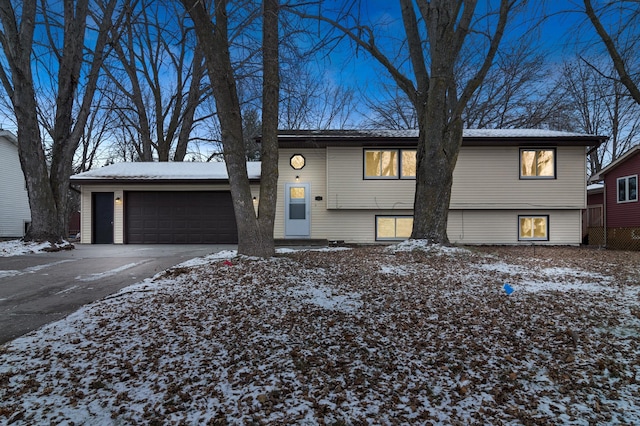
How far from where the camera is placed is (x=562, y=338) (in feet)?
9.39

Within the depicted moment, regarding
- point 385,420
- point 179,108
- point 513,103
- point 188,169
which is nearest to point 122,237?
point 188,169

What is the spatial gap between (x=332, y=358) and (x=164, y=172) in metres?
12.4

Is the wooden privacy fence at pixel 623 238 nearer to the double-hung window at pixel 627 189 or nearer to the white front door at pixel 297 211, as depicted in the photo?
the double-hung window at pixel 627 189

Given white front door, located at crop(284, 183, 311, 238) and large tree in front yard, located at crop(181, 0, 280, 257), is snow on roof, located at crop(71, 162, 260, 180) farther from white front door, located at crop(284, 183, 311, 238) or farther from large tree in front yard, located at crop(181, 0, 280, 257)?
large tree in front yard, located at crop(181, 0, 280, 257)

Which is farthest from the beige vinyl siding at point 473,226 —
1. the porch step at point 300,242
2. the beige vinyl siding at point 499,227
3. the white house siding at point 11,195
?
the white house siding at point 11,195

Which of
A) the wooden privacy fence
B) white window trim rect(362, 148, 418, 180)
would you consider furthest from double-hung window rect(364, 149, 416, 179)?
the wooden privacy fence

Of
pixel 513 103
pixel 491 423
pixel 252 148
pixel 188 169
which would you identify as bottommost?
pixel 491 423

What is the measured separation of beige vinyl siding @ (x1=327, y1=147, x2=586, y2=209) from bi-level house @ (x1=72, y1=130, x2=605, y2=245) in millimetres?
35

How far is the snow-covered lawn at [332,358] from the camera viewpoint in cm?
190

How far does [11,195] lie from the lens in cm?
1720

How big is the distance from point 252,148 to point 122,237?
10.7 meters

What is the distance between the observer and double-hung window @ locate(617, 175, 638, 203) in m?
12.9

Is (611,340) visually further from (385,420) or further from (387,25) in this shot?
(387,25)

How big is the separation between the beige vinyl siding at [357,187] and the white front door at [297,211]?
3.19ft
